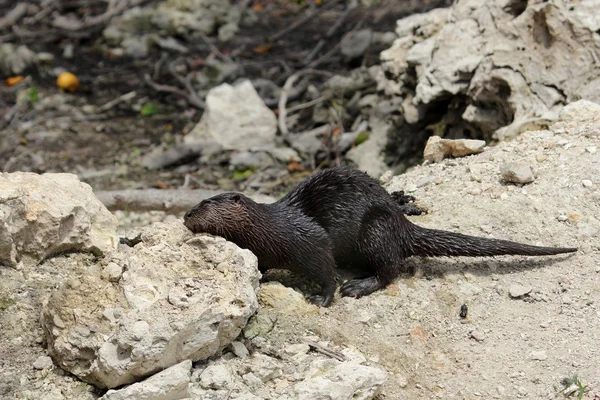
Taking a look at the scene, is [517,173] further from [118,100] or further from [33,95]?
[33,95]

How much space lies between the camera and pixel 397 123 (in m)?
7.31

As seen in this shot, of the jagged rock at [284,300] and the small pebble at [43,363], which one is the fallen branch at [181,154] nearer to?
the jagged rock at [284,300]

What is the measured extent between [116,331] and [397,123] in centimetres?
455

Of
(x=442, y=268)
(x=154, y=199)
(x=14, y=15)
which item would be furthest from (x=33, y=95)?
(x=442, y=268)

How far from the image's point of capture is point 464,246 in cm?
405

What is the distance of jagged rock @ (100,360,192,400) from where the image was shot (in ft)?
10.2

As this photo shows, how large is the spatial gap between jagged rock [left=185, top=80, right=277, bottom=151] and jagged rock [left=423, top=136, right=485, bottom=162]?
3267mm

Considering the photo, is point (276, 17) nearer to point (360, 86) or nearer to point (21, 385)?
point (360, 86)

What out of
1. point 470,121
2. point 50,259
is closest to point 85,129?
point 470,121

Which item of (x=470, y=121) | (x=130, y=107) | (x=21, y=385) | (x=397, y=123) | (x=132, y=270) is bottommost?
(x=130, y=107)

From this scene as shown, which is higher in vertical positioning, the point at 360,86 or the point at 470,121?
the point at 470,121

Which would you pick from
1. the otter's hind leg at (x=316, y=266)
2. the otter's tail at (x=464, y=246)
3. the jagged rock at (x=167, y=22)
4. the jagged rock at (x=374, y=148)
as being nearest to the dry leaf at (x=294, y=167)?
the jagged rock at (x=374, y=148)

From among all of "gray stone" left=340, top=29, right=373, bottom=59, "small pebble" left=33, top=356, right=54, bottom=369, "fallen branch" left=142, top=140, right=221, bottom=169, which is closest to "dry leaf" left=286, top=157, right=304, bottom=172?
"fallen branch" left=142, top=140, right=221, bottom=169

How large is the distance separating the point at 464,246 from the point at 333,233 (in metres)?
0.63
